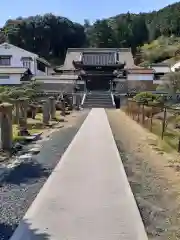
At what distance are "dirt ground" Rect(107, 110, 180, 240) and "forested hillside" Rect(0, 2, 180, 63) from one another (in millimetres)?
78595

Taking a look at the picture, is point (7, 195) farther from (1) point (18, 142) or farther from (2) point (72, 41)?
(2) point (72, 41)

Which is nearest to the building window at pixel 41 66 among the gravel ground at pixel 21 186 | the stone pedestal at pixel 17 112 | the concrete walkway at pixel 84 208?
A: the stone pedestal at pixel 17 112

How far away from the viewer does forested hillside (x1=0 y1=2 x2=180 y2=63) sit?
9600cm

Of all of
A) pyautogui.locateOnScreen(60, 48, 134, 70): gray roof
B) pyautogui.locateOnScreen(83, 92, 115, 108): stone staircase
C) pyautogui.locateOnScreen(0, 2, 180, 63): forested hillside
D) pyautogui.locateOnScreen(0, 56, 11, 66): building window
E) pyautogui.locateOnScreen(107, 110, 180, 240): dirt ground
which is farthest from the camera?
pyautogui.locateOnScreen(0, 2, 180, 63): forested hillside

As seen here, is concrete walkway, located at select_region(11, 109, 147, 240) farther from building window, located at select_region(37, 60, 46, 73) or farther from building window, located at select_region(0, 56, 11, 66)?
building window, located at select_region(0, 56, 11, 66)

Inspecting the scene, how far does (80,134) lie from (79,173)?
807 centimetres

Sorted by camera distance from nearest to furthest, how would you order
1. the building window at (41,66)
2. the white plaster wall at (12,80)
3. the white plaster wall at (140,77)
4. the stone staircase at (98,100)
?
the stone staircase at (98,100)
the white plaster wall at (12,80)
the white plaster wall at (140,77)
the building window at (41,66)

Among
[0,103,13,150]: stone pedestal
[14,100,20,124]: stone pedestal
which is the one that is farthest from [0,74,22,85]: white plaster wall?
[0,103,13,150]: stone pedestal

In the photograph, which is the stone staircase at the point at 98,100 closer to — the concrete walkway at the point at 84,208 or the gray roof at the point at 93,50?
the gray roof at the point at 93,50

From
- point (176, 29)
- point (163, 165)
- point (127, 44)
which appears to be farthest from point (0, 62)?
point (163, 165)

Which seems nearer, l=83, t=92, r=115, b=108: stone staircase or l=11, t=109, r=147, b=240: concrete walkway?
l=11, t=109, r=147, b=240: concrete walkway

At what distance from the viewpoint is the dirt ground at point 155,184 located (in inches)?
206

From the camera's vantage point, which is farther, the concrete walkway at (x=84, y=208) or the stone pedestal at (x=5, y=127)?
the stone pedestal at (x=5, y=127)

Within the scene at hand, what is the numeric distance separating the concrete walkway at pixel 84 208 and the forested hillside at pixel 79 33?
82.5 metres
